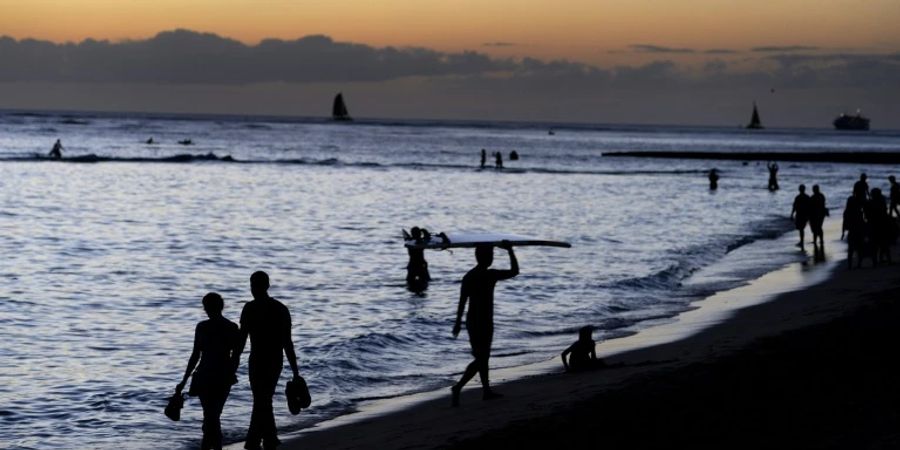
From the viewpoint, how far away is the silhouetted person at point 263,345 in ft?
32.6

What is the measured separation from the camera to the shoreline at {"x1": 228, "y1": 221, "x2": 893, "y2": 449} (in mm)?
11516

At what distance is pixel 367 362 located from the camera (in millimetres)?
17516

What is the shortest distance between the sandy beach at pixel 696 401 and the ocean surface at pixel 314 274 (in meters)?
1.75

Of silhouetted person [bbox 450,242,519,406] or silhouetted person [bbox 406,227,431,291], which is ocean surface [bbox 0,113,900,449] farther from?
silhouetted person [bbox 450,242,519,406]

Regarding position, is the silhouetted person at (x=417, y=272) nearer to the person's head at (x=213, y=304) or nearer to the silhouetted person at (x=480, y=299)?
the silhouetted person at (x=480, y=299)

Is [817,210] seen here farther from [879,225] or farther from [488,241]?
[488,241]

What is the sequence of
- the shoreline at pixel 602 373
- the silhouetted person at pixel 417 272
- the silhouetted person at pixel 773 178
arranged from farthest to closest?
the silhouetted person at pixel 773 178 < the silhouetted person at pixel 417 272 < the shoreline at pixel 602 373

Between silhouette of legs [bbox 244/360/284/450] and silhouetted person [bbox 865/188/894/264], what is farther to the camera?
silhouetted person [bbox 865/188/894/264]

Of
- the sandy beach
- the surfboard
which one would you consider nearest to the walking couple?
the sandy beach

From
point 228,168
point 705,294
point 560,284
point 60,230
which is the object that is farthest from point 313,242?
point 228,168

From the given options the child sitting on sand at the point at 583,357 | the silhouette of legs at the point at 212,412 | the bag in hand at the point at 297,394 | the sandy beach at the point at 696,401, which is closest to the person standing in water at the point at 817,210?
the sandy beach at the point at 696,401

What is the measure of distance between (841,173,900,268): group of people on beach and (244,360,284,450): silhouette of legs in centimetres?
1715

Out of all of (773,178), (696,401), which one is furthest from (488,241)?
(773,178)

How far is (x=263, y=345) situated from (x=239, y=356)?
0.23 meters
